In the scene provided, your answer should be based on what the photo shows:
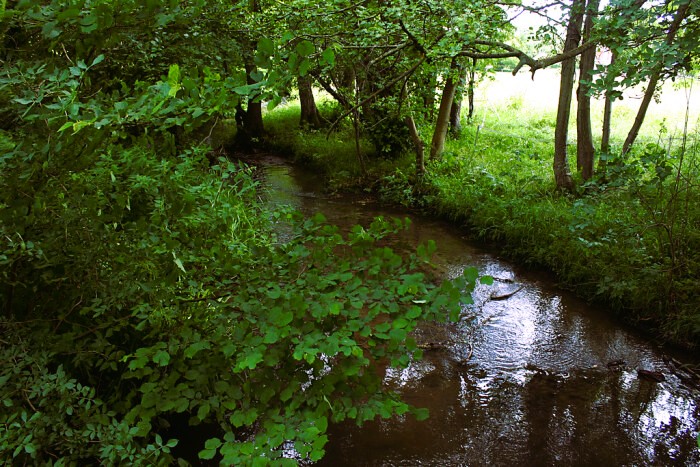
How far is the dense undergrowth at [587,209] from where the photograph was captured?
15.7 feet

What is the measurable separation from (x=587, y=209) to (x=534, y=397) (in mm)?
1925

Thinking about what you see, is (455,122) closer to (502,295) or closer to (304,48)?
(502,295)

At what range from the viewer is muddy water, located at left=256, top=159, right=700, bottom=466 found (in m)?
3.42

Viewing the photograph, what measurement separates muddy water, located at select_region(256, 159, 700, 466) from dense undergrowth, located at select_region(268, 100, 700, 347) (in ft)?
1.28

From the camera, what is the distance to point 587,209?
15.9ft

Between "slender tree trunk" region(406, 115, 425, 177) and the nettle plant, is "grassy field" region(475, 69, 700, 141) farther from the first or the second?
the nettle plant

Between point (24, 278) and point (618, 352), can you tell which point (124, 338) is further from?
point (618, 352)

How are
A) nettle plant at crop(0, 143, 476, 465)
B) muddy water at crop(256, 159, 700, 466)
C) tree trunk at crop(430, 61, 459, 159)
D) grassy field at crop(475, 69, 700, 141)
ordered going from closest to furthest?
nettle plant at crop(0, 143, 476, 465), muddy water at crop(256, 159, 700, 466), tree trunk at crop(430, 61, 459, 159), grassy field at crop(475, 69, 700, 141)

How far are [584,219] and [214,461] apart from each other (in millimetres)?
4385

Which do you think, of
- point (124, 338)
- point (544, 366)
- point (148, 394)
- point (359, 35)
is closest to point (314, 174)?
point (359, 35)

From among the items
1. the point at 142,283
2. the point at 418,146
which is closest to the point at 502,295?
the point at 418,146

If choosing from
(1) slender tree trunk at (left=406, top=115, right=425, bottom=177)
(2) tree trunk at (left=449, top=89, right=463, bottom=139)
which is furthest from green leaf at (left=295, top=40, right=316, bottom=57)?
(2) tree trunk at (left=449, top=89, right=463, bottom=139)

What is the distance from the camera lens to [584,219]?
5.43 metres

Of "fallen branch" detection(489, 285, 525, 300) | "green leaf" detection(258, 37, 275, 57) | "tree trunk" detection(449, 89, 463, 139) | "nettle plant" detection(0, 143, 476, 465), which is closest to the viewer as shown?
"green leaf" detection(258, 37, 275, 57)
